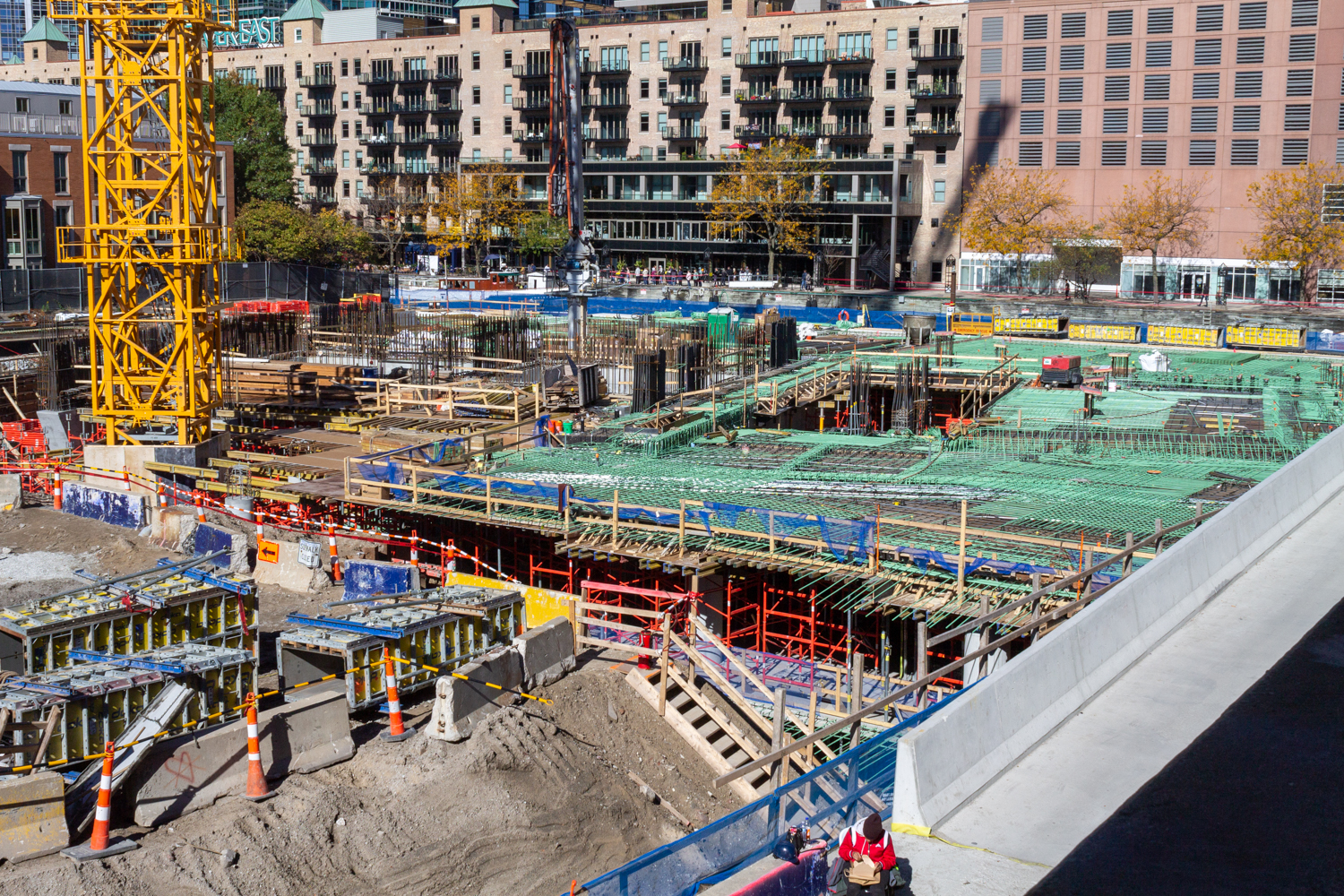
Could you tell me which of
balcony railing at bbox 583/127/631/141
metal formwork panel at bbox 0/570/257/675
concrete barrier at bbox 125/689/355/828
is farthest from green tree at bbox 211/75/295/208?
concrete barrier at bbox 125/689/355/828

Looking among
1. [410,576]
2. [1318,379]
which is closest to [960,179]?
[1318,379]

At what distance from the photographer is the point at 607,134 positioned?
10281 centimetres

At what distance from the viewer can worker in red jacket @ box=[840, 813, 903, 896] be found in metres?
8.79

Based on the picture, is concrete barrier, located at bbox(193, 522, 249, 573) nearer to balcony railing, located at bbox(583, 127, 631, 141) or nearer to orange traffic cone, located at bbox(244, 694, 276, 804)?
orange traffic cone, located at bbox(244, 694, 276, 804)

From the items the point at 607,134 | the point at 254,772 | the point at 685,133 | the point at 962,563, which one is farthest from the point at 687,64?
the point at 254,772

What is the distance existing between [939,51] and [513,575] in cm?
7143

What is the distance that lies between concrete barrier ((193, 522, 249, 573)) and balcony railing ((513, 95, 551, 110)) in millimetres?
81195

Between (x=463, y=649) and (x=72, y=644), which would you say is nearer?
(x=72, y=644)

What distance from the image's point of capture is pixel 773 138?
9175 centimetres

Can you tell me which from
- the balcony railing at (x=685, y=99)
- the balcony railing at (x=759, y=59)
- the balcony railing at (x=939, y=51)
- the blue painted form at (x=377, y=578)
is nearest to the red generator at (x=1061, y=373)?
the blue painted form at (x=377, y=578)

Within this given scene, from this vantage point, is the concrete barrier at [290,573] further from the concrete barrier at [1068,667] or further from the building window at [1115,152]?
the building window at [1115,152]

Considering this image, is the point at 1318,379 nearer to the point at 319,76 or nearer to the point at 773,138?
the point at 773,138

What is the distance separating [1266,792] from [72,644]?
14.5 metres

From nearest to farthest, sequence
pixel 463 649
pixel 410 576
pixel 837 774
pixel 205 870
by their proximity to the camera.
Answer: pixel 837 774 → pixel 205 870 → pixel 463 649 → pixel 410 576
